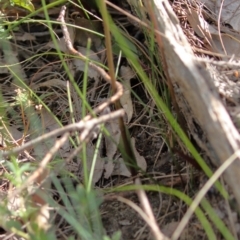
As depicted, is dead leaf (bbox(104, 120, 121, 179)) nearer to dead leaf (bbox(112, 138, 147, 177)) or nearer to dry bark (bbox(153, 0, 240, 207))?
dead leaf (bbox(112, 138, 147, 177))

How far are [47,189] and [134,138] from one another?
369 millimetres

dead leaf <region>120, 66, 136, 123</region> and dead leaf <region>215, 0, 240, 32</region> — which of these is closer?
dead leaf <region>120, 66, 136, 123</region>

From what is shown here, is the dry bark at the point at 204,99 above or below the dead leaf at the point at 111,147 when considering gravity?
above

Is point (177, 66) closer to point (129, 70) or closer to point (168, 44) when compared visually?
point (168, 44)

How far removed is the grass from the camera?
1029 mm

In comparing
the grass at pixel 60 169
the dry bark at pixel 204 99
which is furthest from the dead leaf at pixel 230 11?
the dry bark at pixel 204 99

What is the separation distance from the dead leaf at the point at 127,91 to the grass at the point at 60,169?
0.06 metres

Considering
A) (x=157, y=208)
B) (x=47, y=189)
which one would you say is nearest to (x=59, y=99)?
(x=47, y=189)

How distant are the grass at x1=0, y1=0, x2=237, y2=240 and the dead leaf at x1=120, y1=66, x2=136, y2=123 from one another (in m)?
0.06

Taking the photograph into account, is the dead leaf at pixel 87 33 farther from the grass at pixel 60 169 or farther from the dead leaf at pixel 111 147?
the dead leaf at pixel 111 147

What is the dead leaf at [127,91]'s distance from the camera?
168 cm

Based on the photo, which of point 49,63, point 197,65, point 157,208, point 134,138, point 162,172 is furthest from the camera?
point 49,63

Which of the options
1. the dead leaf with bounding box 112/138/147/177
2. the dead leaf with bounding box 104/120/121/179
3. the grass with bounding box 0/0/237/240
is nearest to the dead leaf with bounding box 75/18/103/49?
the grass with bounding box 0/0/237/240

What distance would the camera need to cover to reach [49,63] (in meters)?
1.89
